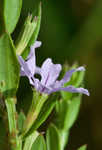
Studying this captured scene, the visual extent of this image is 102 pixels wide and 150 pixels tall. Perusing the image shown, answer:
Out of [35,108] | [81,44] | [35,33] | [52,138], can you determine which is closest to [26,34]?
[35,33]

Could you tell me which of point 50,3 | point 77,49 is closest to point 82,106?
point 77,49

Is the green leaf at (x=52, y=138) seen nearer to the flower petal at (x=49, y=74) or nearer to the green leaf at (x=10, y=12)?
the flower petal at (x=49, y=74)

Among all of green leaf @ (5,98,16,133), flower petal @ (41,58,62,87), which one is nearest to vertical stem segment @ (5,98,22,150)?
green leaf @ (5,98,16,133)

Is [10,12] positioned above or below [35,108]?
above

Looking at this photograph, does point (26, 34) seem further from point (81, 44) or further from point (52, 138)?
point (81, 44)

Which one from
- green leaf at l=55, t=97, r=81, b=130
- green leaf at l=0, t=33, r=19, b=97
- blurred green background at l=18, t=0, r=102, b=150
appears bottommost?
blurred green background at l=18, t=0, r=102, b=150

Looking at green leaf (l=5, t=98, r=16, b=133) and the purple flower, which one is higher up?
the purple flower

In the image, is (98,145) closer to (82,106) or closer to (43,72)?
(82,106)

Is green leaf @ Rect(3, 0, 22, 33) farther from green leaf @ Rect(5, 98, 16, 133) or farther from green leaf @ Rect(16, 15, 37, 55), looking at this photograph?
green leaf @ Rect(5, 98, 16, 133)
